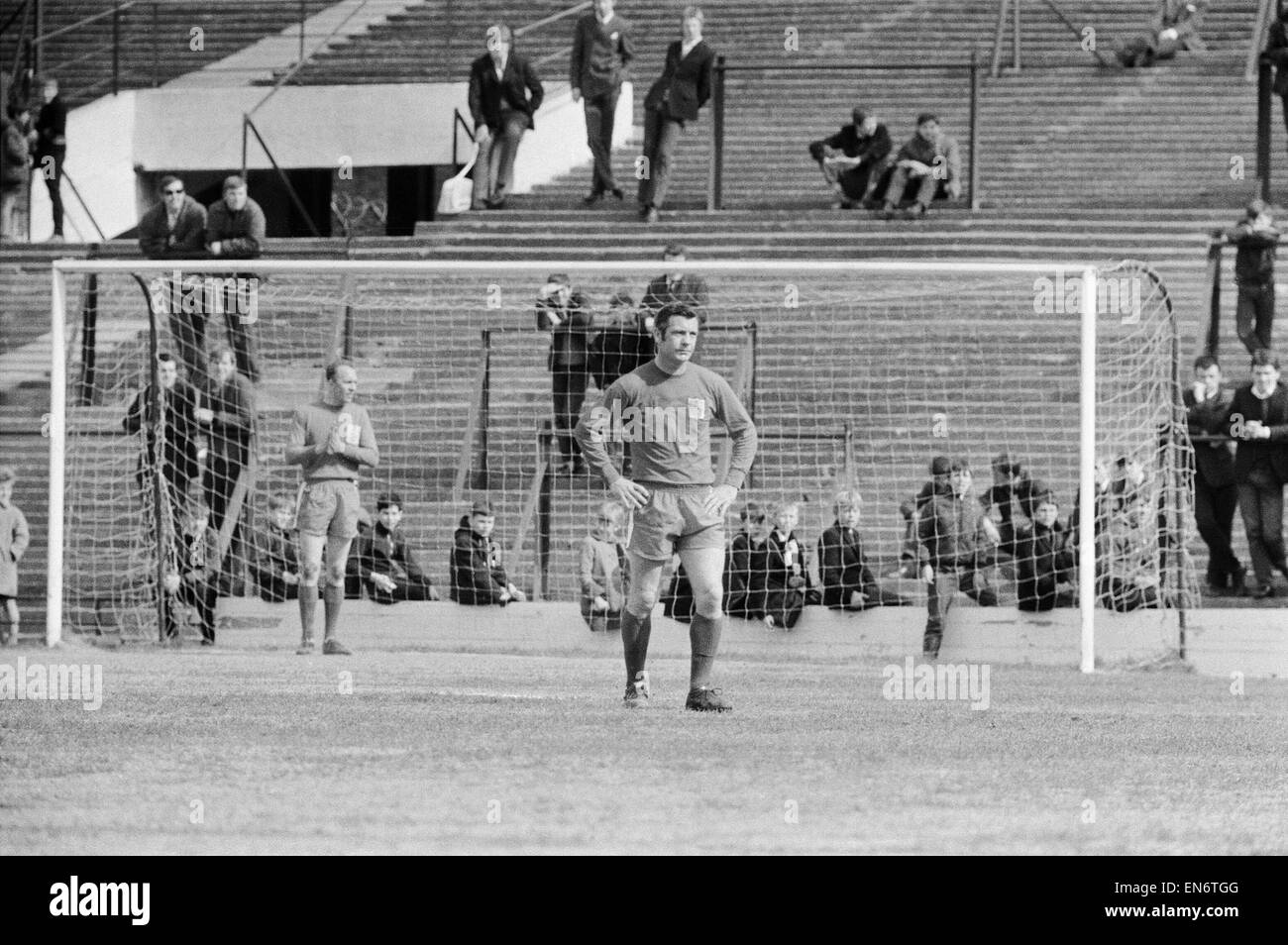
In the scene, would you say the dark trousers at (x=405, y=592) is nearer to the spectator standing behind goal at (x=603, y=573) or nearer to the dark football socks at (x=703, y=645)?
the spectator standing behind goal at (x=603, y=573)

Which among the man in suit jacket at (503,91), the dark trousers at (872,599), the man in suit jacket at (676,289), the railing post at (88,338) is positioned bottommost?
the dark trousers at (872,599)

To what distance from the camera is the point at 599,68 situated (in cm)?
2250

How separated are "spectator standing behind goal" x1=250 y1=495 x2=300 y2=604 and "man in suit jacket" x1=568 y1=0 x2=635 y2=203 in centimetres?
607

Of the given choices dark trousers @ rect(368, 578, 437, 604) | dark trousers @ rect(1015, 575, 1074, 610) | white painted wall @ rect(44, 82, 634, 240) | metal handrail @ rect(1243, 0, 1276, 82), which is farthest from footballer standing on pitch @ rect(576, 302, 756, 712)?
metal handrail @ rect(1243, 0, 1276, 82)

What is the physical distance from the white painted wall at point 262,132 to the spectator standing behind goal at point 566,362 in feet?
25.6

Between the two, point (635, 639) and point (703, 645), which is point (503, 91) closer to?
point (635, 639)

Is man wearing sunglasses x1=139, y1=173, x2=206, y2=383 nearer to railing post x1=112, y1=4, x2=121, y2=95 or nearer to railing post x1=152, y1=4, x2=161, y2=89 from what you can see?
railing post x1=112, y1=4, x2=121, y2=95

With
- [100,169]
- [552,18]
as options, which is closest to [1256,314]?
[552,18]

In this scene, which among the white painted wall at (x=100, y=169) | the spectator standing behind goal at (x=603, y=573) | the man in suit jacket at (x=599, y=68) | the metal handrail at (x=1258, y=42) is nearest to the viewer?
the spectator standing behind goal at (x=603, y=573)

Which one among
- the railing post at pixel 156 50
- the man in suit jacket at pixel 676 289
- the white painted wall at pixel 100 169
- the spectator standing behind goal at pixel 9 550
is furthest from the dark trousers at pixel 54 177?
the man in suit jacket at pixel 676 289

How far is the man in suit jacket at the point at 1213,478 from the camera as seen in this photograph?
1712 centimetres

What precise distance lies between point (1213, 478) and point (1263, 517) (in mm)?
487
